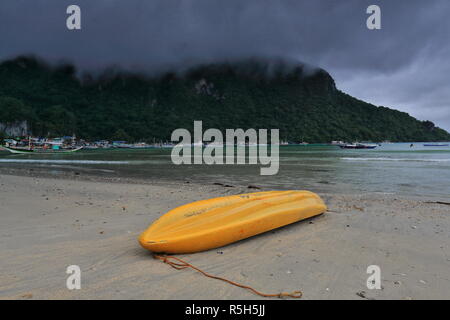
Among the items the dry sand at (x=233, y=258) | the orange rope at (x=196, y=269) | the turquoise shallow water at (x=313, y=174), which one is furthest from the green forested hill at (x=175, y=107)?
the orange rope at (x=196, y=269)

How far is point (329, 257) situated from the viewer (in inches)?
133

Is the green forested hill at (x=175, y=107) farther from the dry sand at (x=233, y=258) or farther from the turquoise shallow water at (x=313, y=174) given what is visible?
the dry sand at (x=233, y=258)

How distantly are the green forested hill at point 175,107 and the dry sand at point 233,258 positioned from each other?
9574 centimetres

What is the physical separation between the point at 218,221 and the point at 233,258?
60 centimetres

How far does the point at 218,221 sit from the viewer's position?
148 inches

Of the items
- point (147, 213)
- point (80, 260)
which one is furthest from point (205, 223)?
point (147, 213)

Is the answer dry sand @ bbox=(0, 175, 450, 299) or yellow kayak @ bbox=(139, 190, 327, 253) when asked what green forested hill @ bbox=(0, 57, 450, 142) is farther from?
yellow kayak @ bbox=(139, 190, 327, 253)

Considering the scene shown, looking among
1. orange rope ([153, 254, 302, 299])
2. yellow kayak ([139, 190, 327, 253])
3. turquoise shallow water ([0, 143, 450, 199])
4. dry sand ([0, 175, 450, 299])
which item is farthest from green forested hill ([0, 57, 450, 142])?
orange rope ([153, 254, 302, 299])

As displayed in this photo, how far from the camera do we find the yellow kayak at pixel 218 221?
3.32 m

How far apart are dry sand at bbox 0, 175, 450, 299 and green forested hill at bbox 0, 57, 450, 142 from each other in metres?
95.7

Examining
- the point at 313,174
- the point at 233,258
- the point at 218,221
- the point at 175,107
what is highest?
the point at 175,107

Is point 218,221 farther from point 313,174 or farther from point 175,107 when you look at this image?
point 175,107

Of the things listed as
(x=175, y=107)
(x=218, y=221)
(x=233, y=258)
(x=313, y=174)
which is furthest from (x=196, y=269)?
(x=175, y=107)

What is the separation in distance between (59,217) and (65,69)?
442 ft
